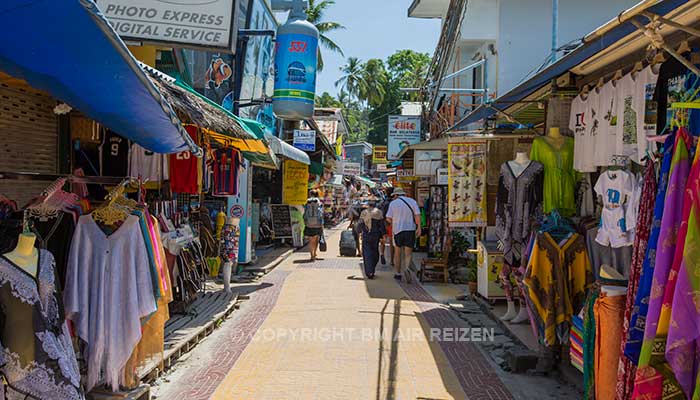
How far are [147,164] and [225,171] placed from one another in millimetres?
3262

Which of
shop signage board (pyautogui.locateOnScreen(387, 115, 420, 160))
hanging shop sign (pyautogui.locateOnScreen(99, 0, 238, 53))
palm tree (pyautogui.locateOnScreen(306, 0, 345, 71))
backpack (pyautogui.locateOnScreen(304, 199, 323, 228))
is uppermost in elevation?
palm tree (pyautogui.locateOnScreen(306, 0, 345, 71))

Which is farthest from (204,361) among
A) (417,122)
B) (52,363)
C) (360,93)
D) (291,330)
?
(360,93)

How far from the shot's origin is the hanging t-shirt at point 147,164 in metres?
6.98

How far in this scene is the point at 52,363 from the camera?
3.54 meters

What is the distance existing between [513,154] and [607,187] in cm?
444

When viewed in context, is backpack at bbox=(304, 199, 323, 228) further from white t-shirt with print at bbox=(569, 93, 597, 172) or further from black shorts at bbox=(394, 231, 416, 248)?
white t-shirt with print at bbox=(569, 93, 597, 172)

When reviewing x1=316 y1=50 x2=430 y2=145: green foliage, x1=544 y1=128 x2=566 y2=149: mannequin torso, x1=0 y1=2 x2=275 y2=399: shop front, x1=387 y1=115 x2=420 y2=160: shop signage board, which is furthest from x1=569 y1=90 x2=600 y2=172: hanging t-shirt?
x1=316 y1=50 x2=430 y2=145: green foliage

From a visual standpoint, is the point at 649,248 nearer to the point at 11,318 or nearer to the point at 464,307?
the point at 11,318

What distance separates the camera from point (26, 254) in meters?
3.62

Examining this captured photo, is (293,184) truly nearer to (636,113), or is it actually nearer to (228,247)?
(228,247)

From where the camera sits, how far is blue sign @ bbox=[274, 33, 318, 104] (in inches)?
441

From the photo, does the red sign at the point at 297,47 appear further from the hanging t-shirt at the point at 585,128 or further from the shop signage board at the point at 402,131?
the shop signage board at the point at 402,131

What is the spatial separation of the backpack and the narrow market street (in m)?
4.82

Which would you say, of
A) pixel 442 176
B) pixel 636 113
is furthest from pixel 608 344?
pixel 442 176
